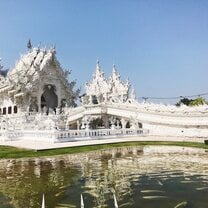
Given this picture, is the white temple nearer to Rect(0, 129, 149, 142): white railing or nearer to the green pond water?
Rect(0, 129, 149, 142): white railing

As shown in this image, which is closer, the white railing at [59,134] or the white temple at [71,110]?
the white railing at [59,134]

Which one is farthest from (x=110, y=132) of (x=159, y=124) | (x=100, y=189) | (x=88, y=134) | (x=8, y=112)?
(x=8, y=112)

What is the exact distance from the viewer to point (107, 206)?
5.25m

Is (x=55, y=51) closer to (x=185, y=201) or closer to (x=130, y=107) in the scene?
(x=130, y=107)

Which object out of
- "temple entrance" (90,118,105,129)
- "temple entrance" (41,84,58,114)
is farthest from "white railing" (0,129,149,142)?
"temple entrance" (41,84,58,114)

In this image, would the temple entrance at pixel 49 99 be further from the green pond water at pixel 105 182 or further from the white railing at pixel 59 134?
the green pond water at pixel 105 182

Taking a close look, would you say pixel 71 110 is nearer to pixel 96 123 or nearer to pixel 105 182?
pixel 96 123

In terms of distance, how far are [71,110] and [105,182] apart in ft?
80.3

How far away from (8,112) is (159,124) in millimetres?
18702

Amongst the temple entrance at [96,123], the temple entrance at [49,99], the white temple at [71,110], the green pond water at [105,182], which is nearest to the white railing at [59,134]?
the white temple at [71,110]

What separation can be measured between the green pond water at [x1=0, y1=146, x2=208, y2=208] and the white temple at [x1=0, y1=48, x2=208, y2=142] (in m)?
7.88

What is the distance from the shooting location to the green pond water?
558cm

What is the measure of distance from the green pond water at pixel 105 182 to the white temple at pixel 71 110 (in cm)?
788

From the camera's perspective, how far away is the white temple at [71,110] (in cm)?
2112
